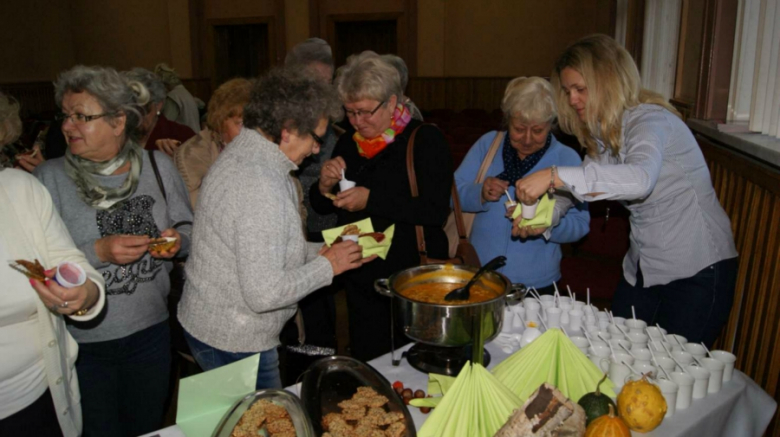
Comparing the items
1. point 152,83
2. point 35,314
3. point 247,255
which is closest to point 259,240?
point 247,255

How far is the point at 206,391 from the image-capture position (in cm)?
150

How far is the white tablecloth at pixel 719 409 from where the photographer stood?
Answer: 165 centimetres

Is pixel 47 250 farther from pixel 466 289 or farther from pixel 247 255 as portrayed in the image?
pixel 466 289

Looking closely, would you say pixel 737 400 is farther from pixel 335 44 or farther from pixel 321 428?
pixel 335 44

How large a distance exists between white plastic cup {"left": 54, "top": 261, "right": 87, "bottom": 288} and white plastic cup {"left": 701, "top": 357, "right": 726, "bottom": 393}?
189 centimetres

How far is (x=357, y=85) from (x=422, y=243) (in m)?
0.75

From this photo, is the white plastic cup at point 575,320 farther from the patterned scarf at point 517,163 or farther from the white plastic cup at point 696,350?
the patterned scarf at point 517,163

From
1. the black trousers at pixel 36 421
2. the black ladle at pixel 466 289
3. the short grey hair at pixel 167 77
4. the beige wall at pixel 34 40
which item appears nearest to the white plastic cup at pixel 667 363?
the black ladle at pixel 466 289

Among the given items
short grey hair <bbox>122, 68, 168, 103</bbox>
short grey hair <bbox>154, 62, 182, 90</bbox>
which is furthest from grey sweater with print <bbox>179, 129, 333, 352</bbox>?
short grey hair <bbox>154, 62, 182, 90</bbox>

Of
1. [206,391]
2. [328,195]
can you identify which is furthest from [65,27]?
[206,391]

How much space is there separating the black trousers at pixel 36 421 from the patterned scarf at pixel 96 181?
0.66 metres

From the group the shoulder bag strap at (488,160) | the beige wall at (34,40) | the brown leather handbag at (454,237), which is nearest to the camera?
the brown leather handbag at (454,237)

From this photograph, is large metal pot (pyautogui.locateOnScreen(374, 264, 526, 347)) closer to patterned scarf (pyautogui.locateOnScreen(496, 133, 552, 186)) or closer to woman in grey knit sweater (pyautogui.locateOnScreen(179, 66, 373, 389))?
woman in grey knit sweater (pyautogui.locateOnScreen(179, 66, 373, 389))

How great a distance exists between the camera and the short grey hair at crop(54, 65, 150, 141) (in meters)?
2.04
